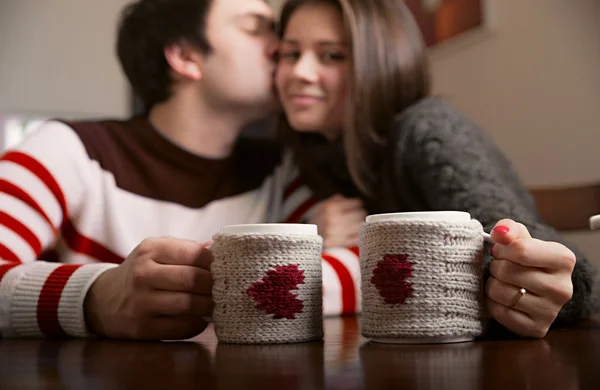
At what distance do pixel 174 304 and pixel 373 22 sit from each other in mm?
678

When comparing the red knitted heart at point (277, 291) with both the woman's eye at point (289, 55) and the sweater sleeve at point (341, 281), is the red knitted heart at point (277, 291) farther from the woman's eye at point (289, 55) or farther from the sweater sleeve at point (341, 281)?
the woman's eye at point (289, 55)

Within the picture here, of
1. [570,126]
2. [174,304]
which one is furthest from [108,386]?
[570,126]

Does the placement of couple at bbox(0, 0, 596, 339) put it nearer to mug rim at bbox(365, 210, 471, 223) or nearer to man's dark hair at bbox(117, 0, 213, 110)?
man's dark hair at bbox(117, 0, 213, 110)

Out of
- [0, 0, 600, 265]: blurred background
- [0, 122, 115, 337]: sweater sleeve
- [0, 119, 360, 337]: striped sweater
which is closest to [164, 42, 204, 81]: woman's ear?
[0, 119, 360, 337]: striped sweater

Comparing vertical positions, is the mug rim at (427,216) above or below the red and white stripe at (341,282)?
above

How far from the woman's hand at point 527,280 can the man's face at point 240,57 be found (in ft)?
2.47

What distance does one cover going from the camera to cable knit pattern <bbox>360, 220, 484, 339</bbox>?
527 mm

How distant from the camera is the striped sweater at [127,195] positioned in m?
0.98

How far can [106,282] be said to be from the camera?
667mm

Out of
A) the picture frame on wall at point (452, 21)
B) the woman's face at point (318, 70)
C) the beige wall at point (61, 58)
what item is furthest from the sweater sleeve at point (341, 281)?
the beige wall at point (61, 58)

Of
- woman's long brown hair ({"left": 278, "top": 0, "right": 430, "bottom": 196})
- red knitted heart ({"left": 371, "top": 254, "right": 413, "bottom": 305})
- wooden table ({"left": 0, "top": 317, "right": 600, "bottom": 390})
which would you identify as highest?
woman's long brown hair ({"left": 278, "top": 0, "right": 430, "bottom": 196})

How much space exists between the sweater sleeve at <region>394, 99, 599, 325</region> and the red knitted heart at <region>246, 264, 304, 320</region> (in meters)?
0.20

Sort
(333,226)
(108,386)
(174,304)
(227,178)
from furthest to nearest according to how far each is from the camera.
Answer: (227,178) → (333,226) → (174,304) → (108,386)

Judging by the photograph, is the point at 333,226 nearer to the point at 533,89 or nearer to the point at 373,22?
the point at 373,22
